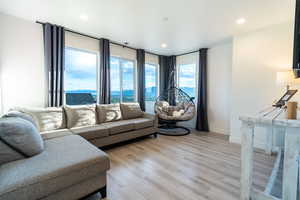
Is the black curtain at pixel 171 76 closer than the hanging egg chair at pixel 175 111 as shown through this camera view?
No

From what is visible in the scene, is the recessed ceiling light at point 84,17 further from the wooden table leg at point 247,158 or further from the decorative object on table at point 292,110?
the decorative object on table at point 292,110

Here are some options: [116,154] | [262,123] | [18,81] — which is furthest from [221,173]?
[18,81]

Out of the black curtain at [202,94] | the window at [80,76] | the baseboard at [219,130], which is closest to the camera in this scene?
the window at [80,76]

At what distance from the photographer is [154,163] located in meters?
2.42

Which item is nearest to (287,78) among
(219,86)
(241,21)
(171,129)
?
(241,21)

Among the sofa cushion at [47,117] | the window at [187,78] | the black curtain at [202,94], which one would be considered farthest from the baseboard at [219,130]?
the sofa cushion at [47,117]

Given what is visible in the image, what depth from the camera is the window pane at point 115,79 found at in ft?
13.8

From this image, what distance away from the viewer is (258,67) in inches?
121

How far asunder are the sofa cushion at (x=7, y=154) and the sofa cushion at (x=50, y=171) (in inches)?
1.9

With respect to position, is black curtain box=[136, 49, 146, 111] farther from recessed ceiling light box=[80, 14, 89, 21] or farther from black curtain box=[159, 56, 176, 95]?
recessed ceiling light box=[80, 14, 89, 21]

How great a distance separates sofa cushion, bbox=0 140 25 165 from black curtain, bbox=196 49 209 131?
13.5 ft

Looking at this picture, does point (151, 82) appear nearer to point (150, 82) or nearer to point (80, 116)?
point (150, 82)

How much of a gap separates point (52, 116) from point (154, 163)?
197cm

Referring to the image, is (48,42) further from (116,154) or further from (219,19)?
(219,19)
